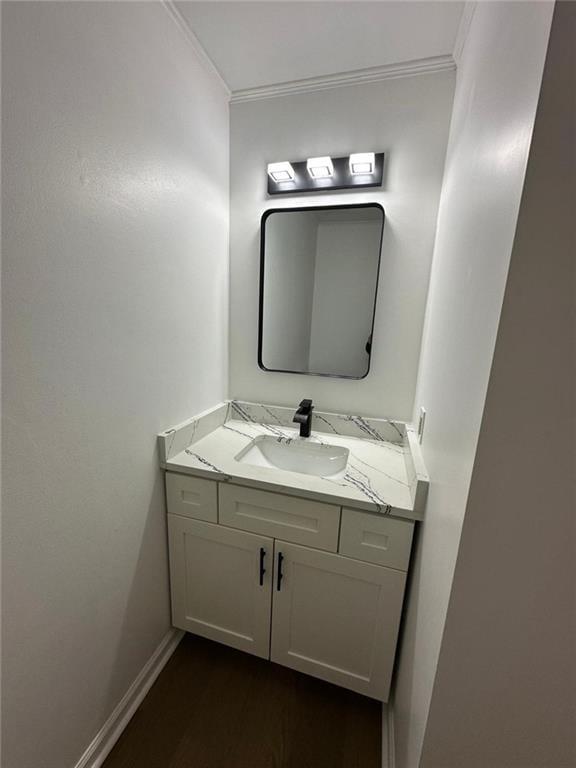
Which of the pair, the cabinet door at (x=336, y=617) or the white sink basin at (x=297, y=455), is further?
the white sink basin at (x=297, y=455)

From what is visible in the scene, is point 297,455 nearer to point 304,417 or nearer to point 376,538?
point 304,417

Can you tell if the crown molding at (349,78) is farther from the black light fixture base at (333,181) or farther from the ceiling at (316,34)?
the black light fixture base at (333,181)

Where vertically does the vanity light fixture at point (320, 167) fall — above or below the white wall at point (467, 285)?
above

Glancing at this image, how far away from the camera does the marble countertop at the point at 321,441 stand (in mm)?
1011

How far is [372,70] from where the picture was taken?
123cm

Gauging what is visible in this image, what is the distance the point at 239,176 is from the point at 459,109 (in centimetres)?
94

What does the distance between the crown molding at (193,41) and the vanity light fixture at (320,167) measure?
0.49m

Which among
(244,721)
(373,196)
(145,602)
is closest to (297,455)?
(145,602)

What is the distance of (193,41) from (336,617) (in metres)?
2.18

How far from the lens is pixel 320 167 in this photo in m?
1.34

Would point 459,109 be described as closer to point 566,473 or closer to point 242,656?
point 566,473

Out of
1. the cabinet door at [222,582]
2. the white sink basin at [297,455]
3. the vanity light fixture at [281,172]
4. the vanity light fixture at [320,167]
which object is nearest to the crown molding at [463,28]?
the vanity light fixture at [320,167]

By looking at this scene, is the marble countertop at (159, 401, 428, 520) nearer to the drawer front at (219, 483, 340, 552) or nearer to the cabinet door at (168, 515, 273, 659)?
the drawer front at (219, 483, 340, 552)

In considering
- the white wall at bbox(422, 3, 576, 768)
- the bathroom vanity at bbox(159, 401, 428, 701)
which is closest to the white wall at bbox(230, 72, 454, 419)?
the bathroom vanity at bbox(159, 401, 428, 701)
